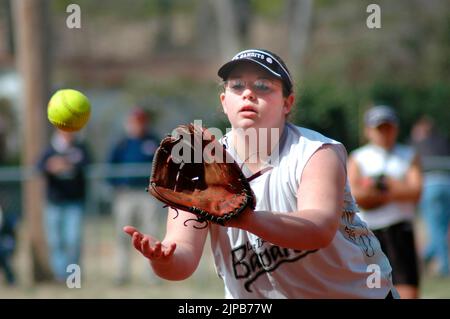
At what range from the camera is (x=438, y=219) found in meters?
11.7

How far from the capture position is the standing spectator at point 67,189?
1126 centimetres

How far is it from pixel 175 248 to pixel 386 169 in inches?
189

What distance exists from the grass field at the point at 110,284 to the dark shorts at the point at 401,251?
159cm

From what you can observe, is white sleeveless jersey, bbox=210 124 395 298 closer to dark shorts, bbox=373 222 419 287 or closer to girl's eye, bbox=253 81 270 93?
girl's eye, bbox=253 81 270 93

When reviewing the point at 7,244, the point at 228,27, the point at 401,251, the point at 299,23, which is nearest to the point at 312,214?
the point at 401,251

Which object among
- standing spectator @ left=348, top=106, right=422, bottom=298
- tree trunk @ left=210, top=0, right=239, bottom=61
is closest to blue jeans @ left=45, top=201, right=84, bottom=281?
standing spectator @ left=348, top=106, right=422, bottom=298

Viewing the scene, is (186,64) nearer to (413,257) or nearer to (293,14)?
(293,14)

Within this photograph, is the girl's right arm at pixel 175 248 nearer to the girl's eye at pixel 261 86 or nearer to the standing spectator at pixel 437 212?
the girl's eye at pixel 261 86

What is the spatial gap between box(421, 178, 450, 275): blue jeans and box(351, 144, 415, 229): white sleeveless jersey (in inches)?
116

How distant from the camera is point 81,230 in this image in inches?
445

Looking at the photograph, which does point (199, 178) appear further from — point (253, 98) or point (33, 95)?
point (33, 95)

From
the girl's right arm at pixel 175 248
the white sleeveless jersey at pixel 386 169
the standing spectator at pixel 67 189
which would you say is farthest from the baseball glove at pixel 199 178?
the standing spectator at pixel 67 189

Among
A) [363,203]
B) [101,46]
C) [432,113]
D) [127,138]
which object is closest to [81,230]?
[127,138]
